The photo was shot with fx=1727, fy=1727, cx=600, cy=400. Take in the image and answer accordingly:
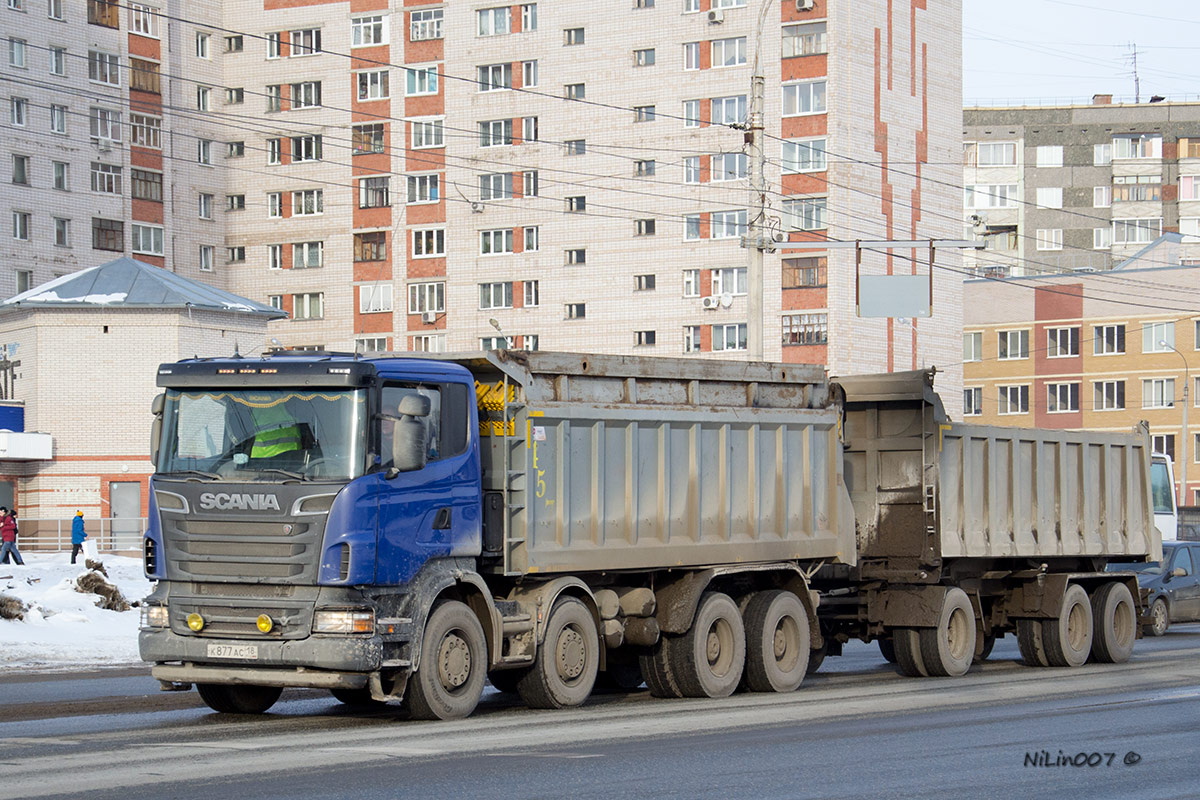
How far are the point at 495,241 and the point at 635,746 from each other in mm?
63963

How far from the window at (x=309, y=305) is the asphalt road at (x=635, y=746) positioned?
62520mm

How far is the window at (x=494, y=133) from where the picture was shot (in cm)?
7469

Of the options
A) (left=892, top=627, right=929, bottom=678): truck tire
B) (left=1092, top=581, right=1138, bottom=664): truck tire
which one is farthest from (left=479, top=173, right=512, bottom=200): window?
(left=892, top=627, right=929, bottom=678): truck tire

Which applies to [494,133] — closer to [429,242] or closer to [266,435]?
[429,242]

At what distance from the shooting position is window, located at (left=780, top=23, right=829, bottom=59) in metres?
68.4

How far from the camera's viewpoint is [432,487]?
1387 centimetres

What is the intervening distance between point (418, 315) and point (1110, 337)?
116 feet

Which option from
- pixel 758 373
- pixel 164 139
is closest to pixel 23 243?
pixel 164 139

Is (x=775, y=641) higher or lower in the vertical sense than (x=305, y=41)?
lower

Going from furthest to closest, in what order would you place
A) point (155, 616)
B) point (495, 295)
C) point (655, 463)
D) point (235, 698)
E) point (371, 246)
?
1. point (371, 246)
2. point (495, 295)
3. point (655, 463)
4. point (235, 698)
5. point (155, 616)

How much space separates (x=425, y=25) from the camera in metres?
77.0

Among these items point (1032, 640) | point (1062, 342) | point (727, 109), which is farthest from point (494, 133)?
point (1032, 640)

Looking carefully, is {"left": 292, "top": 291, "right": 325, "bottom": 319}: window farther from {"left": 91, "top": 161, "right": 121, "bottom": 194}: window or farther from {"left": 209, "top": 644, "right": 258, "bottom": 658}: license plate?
{"left": 209, "top": 644, "right": 258, "bottom": 658}: license plate

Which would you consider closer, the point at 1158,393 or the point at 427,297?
the point at 427,297
